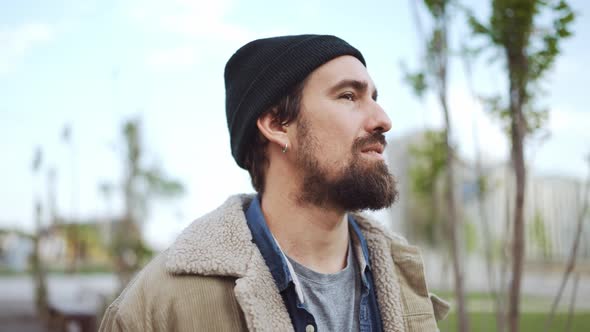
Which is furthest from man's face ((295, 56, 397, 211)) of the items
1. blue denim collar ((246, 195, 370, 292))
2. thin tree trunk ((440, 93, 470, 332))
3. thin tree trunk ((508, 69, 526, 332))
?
thin tree trunk ((440, 93, 470, 332))

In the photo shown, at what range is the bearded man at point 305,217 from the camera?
1734mm

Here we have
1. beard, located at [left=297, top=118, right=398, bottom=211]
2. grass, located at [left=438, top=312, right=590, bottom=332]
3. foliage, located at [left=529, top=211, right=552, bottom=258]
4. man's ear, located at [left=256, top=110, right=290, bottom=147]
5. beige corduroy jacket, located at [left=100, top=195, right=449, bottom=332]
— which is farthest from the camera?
grass, located at [left=438, top=312, right=590, bottom=332]

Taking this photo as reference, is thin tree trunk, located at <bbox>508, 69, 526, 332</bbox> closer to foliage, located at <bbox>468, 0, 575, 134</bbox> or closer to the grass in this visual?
foliage, located at <bbox>468, 0, 575, 134</bbox>

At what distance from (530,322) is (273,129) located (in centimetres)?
729

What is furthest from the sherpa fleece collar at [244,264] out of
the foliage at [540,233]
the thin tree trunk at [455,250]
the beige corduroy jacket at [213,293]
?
the foliage at [540,233]

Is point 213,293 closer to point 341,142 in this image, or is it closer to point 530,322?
point 341,142

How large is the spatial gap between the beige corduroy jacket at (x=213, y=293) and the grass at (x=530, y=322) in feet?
19.7

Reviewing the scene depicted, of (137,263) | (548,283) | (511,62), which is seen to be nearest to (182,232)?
(511,62)

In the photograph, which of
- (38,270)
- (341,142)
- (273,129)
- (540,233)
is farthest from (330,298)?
(540,233)

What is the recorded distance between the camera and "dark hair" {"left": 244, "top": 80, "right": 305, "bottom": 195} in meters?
1.96

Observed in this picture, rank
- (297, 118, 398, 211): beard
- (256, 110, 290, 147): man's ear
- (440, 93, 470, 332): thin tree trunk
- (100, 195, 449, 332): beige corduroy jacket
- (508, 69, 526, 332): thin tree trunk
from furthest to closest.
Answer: (440, 93, 470, 332): thin tree trunk < (508, 69, 526, 332): thin tree trunk < (256, 110, 290, 147): man's ear < (297, 118, 398, 211): beard < (100, 195, 449, 332): beige corduroy jacket

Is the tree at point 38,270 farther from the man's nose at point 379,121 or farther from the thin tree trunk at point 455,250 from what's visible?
the man's nose at point 379,121

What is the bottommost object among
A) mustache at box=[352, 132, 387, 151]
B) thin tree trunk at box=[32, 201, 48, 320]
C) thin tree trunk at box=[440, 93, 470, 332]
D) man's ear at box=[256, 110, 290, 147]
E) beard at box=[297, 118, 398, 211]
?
thin tree trunk at box=[32, 201, 48, 320]

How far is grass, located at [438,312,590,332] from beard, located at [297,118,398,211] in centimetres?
591
